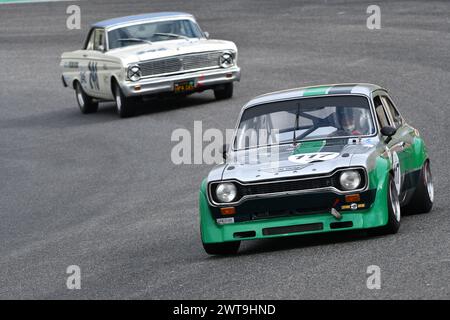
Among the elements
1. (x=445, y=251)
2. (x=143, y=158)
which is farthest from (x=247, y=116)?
(x=143, y=158)

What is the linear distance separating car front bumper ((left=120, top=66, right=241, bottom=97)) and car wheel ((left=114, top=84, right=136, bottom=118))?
0.72ft

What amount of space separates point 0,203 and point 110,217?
7.88ft

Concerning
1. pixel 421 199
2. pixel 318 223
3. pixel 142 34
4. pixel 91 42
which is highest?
pixel 318 223

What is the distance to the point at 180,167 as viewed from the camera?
49.4ft

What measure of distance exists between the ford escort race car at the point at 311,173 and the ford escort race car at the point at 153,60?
943 centimetres

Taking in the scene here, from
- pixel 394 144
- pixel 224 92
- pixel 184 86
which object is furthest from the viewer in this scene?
pixel 224 92

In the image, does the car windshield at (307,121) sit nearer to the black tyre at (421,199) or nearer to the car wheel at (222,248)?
the black tyre at (421,199)

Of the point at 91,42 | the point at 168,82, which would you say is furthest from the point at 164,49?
the point at 91,42

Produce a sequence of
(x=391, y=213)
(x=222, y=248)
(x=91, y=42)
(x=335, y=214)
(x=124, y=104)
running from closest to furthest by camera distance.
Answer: (x=335, y=214)
(x=391, y=213)
(x=222, y=248)
(x=124, y=104)
(x=91, y=42)

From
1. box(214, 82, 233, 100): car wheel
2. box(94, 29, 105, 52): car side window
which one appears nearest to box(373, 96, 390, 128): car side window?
box(214, 82, 233, 100): car wheel

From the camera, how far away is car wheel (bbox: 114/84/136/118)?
19.8 m

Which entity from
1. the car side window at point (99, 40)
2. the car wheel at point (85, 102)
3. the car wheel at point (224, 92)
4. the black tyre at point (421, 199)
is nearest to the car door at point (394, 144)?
the black tyre at point (421, 199)

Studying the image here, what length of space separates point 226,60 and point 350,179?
11.5 m

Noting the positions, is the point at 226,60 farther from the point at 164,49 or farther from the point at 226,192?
the point at 226,192
